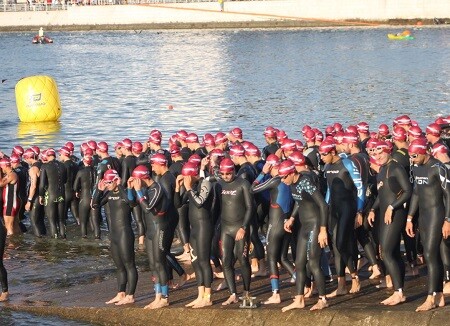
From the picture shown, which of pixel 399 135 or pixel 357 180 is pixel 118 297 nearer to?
pixel 357 180

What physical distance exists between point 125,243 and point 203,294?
1393mm

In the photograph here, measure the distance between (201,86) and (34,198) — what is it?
44.7 m

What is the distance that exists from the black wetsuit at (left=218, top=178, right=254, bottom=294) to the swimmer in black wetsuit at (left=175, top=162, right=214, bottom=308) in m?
0.23

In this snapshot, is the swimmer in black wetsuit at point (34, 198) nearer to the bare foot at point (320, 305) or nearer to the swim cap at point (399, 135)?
the swim cap at point (399, 135)

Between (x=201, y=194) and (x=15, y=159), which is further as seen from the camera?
(x=15, y=159)

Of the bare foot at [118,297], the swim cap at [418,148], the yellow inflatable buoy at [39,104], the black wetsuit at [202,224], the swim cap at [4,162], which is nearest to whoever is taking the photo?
the swim cap at [418,148]

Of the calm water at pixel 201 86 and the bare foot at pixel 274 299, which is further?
the calm water at pixel 201 86

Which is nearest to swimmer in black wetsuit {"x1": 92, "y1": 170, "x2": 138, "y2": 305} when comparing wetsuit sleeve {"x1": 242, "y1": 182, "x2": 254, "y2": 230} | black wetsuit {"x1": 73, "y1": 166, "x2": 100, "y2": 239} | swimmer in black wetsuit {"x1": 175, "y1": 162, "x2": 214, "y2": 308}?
swimmer in black wetsuit {"x1": 175, "y1": 162, "x2": 214, "y2": 308}

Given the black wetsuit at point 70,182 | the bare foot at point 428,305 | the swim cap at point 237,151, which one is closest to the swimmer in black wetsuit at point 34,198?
the black wetsuit at point 70,182

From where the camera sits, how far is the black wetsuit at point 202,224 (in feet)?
53.4

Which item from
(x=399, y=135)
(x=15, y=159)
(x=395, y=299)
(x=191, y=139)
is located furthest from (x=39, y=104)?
(x=395, y=299)

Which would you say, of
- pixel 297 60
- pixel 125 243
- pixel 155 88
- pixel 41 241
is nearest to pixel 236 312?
pixel 125 243

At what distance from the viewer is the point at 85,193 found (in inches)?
901

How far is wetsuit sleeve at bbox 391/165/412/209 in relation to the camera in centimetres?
1558
